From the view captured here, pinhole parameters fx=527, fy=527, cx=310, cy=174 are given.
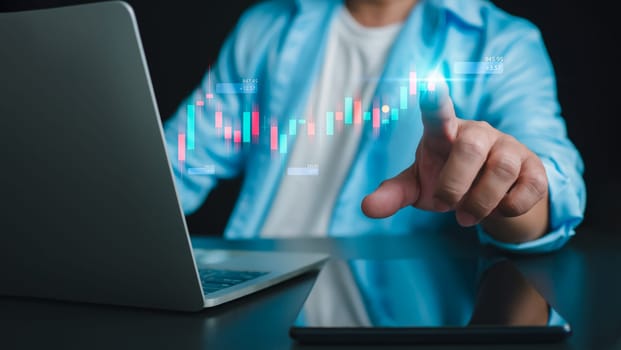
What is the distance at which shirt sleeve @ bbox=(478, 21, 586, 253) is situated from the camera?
849 millimetres

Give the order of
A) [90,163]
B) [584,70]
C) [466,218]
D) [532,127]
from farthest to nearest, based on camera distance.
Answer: [584,70], [532,127], [466,218], [90,163]

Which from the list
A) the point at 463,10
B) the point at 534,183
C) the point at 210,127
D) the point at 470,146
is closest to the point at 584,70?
the point at 463,10

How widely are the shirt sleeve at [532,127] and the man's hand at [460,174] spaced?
0.18 m

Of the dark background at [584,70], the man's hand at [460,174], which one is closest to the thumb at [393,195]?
the man's hand at [460,174]

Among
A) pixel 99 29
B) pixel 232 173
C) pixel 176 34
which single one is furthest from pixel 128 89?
pixel 176 34

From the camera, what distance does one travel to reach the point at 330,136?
29.0 inches

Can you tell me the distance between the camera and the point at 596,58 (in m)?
1.48

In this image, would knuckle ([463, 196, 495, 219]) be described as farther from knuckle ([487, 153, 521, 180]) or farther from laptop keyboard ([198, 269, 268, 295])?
laptop keyboard ([198, 269, 268, 295])

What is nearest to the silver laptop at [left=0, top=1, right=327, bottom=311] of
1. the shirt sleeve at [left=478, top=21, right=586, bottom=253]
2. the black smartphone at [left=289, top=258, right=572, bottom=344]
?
the black smartphone at [left=289, top=258, right=572, bottom=344]

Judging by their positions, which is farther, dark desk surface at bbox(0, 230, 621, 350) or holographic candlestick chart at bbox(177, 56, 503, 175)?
holographic candlestick chart at bbox(177, 56, 503, 175)

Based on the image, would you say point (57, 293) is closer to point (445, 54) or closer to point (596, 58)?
point (445, 54)

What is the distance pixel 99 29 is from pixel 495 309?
0.38 meters

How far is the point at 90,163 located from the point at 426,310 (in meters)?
0.30

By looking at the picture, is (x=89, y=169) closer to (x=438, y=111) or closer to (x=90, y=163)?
(x=90, y=163)
